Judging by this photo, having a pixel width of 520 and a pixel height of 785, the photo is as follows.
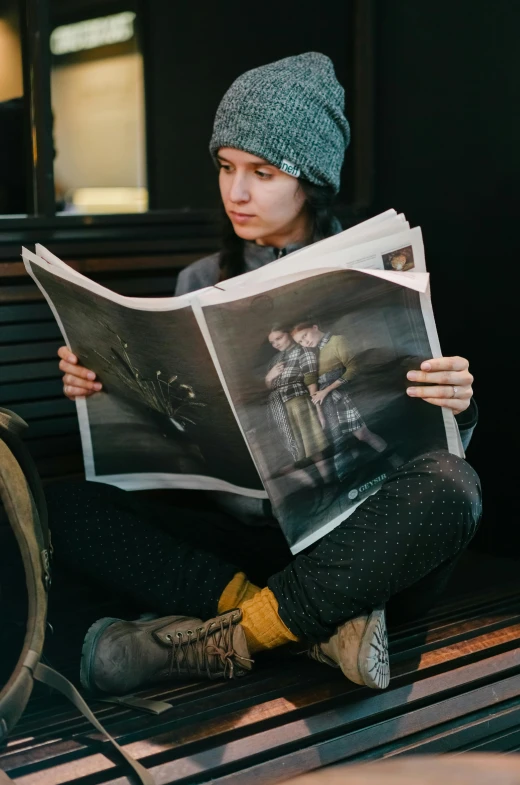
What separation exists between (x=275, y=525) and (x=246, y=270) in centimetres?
48

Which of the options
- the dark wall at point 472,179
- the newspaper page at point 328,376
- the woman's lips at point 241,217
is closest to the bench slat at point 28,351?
the woman's lips at point 241,217

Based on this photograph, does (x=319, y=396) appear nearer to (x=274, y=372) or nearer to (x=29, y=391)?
(x=274, y=372)

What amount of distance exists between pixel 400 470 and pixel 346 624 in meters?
0.25

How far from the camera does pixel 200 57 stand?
2.48 metres

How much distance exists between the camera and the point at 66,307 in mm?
1668

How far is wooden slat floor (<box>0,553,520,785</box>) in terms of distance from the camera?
1.40m

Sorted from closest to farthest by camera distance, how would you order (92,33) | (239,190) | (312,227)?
→ (239,190), (312,227), (92,33)

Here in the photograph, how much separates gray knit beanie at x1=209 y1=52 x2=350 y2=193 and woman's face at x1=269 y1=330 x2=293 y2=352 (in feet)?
1.36

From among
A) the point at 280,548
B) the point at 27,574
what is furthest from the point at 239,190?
the point at 27,574

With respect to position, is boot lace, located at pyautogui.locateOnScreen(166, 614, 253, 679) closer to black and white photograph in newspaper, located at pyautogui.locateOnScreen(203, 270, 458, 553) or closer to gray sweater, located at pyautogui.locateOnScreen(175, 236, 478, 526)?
black and white photograph in newspaper, located at pyautogui.locateOnScreen(203, 270, 458, 553)

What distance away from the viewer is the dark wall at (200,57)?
8.01ft

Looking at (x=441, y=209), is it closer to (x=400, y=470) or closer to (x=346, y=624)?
(x=400, y=470)

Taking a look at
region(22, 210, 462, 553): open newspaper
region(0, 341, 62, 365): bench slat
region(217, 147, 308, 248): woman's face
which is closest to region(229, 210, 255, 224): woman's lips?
region(217, 147, 308, 248): woman's face

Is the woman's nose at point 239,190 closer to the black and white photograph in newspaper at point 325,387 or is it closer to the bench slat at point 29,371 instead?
the black and white photograph in newspaper at point 325,387
